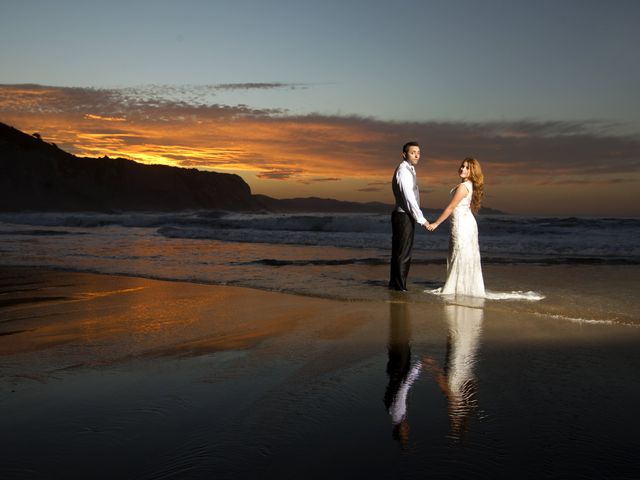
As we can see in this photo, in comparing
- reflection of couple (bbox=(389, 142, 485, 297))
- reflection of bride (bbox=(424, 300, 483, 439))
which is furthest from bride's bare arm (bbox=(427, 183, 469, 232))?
reflection of bride (bbox=(424, 300, 483, 439))

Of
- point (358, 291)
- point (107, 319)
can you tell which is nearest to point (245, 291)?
point (358, 291)

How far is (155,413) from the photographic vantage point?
2793mm

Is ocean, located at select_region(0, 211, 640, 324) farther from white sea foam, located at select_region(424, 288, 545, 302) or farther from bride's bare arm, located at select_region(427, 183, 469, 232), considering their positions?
bride's bare arm, located at select_region(427, 183, 469, 232)

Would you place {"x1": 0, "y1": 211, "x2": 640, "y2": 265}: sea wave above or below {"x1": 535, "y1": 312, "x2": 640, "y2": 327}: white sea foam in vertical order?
above

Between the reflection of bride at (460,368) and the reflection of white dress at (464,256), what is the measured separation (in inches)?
57.0

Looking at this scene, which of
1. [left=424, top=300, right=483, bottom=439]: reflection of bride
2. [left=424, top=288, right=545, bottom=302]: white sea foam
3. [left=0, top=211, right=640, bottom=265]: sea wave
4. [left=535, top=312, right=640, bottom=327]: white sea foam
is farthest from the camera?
[left=0, top=211, right=640, bottom=265]: sea wave

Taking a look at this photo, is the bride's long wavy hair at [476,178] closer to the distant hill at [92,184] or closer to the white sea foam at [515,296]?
the white sea foam at [515,296]

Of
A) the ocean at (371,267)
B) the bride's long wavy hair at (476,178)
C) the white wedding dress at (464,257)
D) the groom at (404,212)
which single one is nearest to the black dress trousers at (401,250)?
the groom at (404,212)

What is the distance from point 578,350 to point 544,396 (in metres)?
1.37

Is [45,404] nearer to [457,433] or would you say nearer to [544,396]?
[457,433]

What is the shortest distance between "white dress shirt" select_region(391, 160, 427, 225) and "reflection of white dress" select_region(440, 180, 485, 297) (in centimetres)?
57

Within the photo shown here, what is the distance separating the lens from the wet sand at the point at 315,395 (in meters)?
2.26

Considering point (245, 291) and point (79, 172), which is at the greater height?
point (79, 172)

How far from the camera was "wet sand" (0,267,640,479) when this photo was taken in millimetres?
2260
